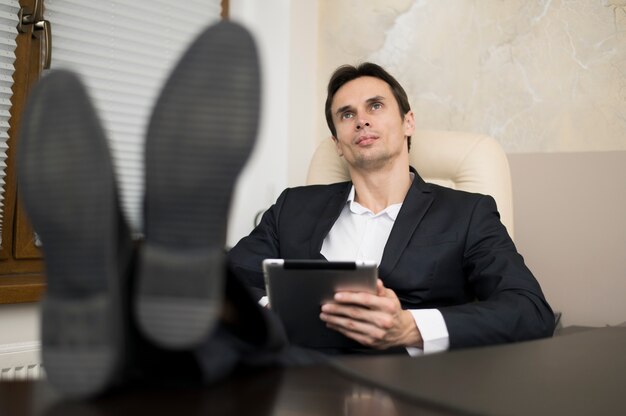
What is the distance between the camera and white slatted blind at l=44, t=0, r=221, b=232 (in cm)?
215

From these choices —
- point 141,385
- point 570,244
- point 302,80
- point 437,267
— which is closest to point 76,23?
point 302,80

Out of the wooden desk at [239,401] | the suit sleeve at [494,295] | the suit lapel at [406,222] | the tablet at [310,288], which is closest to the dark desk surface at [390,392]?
the wooden desk at [239,401]

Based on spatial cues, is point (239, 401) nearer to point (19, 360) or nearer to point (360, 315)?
point (360, 315)

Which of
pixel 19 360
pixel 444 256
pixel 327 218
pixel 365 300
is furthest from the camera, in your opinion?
pixel 19 360

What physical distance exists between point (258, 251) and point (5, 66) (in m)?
0.92

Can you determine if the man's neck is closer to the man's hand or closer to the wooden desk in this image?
the man's hand

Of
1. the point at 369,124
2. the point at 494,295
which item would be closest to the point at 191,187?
the point at 494,295

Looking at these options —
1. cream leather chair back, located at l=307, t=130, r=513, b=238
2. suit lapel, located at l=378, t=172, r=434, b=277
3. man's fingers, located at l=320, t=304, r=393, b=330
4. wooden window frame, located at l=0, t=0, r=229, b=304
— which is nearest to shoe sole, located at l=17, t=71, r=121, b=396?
man's fingers, located at l=320, t=304, r=393, b=330

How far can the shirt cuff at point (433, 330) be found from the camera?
4.19 feet

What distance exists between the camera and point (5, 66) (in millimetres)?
1948

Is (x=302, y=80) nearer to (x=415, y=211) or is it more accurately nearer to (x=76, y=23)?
(x=76, y=23)

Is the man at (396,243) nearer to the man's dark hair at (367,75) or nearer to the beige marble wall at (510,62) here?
the man's dark hair at (367,75)

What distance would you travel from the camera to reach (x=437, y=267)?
1.58 metres

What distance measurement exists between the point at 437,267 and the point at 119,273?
1.12 meters
